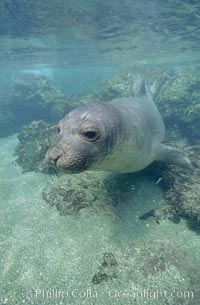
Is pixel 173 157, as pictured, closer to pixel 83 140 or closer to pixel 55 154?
pixel 83 140

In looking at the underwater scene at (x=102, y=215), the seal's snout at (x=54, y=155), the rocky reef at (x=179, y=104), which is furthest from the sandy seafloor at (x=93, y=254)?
the rocky reef at (x=179, y=104)

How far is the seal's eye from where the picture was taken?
12.7 ft

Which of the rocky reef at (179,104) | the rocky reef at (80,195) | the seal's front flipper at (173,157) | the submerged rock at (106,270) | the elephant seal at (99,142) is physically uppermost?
the elephant seal at (99,142)

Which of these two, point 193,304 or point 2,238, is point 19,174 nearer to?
point 2,238

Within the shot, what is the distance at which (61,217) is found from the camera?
18.9ft

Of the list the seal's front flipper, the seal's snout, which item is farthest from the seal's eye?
the seal's front flipper

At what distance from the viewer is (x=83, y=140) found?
3.84 meters

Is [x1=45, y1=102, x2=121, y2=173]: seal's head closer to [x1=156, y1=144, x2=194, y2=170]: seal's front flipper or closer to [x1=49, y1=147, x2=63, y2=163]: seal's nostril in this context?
[x1=49, y1=147, x2=63, y2=163]: seal's nostril

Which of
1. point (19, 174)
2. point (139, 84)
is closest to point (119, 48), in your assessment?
point (139, 84)

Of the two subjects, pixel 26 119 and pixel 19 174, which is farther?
pixel 26 119

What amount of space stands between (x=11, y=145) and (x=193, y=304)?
1108 centimetres

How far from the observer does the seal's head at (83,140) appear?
3666 mm

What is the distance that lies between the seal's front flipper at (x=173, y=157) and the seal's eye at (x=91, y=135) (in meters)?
2.76

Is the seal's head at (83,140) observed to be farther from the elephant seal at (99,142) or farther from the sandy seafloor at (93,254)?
the sandy seafloor at (93,254)
